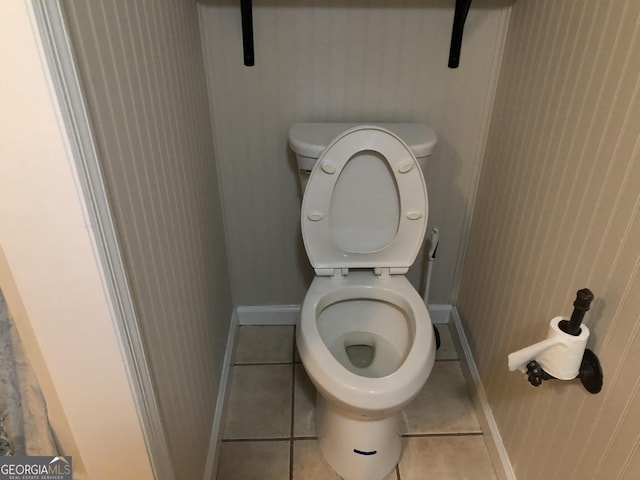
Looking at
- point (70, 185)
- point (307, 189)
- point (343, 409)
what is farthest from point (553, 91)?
point (70, 185)

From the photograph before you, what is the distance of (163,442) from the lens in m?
0.95

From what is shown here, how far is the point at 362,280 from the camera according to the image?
58.9 inches

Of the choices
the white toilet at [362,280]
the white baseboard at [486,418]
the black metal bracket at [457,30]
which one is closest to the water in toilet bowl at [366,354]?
the white toilet at [362,280]

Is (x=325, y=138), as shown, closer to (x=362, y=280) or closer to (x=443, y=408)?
(x=362, y=280)

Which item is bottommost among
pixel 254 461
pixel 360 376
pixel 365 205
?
pixel 254 461

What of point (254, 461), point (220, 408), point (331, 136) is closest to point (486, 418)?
point (254, 461)

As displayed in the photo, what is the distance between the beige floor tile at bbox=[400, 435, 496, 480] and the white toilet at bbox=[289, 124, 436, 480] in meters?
0.07

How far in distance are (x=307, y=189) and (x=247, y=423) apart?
76 cm

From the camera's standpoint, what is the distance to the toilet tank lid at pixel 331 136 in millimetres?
1387

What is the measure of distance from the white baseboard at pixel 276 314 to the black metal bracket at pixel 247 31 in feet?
2.89

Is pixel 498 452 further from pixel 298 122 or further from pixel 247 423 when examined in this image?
pixel 298 122

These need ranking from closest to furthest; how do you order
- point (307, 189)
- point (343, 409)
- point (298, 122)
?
point (343, 409)
point (307, 189)
point (298, 122)

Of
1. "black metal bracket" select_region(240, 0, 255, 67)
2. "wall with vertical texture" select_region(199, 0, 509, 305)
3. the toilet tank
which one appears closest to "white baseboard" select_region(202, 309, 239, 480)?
"wall with vertical texture" select_region(199, 0, 509, 305)

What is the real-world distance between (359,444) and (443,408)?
0.40 metres
